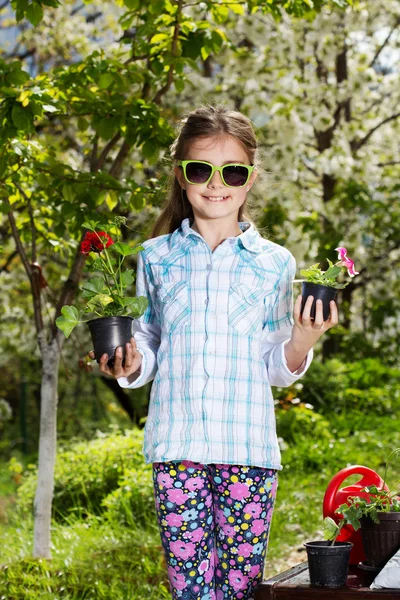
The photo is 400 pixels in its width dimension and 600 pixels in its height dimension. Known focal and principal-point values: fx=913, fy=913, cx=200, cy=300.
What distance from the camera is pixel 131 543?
4.63 m

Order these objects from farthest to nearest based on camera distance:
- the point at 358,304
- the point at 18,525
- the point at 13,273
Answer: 1. the point at 358,304
2. the point at 13,273
3. the point at 18,525

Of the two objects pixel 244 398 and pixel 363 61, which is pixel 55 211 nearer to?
pixel 244 398

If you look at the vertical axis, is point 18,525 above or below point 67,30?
below

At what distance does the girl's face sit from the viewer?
8.39 feet

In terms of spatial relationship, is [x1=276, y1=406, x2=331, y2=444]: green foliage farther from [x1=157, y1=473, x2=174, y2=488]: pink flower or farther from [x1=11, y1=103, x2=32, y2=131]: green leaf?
[x1=157, y1=473, x2=174, y2=488]: pink flower

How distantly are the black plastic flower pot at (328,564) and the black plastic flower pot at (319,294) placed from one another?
1.90ft

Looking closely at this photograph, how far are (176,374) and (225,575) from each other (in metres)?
0.57

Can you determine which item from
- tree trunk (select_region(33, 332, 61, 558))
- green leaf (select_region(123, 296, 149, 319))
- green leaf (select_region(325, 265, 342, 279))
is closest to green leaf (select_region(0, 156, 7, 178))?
tree trunk (select_region(33, 332, 61, 558))

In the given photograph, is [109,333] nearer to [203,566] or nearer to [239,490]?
[239,490]

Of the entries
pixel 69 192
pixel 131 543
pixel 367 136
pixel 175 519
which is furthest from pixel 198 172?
pixel 367 136

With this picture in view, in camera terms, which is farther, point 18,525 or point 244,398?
point 18,525

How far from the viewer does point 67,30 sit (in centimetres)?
895

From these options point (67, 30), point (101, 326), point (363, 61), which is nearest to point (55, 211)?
point (101, 326)

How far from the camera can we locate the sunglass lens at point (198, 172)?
254cm
